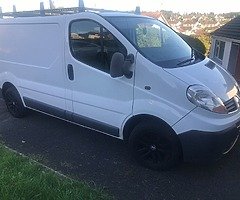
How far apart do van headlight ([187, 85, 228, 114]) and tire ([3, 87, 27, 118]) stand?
3513 millimetres

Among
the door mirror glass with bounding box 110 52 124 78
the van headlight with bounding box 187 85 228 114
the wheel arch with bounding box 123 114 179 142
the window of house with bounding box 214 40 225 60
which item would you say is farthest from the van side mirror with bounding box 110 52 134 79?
the window of house with bounding box 214 40 225 60

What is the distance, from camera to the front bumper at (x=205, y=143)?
3582 mm

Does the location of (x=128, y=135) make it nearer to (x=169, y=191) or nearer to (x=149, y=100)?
(x=149, y=100)

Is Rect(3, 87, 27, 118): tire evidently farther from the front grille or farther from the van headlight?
the front grille

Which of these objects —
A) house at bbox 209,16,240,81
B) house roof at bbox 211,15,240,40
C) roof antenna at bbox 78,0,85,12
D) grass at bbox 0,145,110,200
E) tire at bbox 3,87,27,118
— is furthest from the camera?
house roof at bbox 211,15,240,40

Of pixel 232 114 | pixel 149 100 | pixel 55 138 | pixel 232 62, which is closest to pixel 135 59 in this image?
pixel 149 100

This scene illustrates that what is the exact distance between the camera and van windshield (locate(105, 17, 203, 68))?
407 cm

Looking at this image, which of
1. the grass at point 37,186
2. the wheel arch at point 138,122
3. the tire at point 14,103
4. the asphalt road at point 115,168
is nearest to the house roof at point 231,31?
the tire at point 14,103

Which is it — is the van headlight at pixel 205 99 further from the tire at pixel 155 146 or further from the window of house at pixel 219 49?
the window of house at pixel 219 49

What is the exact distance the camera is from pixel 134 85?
398 cm

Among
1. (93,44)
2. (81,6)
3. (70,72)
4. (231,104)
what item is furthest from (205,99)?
(81,6)

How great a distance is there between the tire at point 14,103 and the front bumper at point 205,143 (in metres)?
3.47

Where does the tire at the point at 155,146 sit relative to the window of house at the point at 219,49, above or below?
above

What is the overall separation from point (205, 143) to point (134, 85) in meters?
1.12
